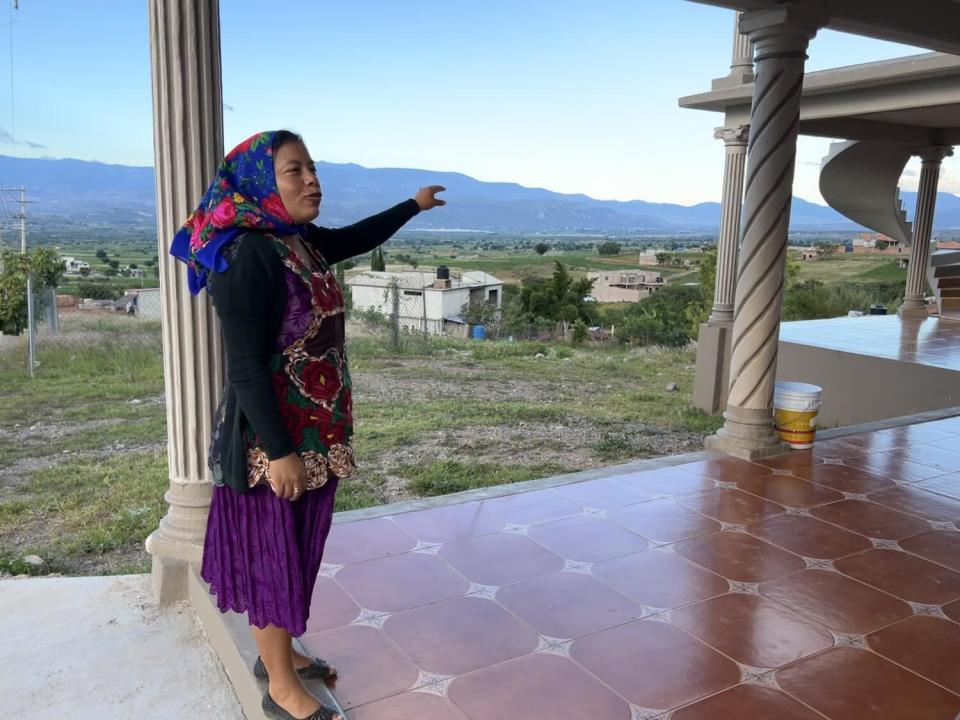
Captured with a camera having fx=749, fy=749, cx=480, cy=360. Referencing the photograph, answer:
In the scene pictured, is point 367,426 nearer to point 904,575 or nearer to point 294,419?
point 904,575

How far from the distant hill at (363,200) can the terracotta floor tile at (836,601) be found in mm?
1874

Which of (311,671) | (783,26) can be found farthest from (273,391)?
(783,26)

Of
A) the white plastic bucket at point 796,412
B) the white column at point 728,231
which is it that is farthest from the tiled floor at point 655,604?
the white column at point 728,231

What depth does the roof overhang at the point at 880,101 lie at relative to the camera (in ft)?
24.0

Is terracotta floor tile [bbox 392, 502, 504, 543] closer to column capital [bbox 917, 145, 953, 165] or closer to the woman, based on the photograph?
the woman

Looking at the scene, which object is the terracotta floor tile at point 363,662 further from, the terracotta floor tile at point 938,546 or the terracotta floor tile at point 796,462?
the terracotta floor tile at point 796,462

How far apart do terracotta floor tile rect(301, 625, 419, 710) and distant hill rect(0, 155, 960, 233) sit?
1298mm

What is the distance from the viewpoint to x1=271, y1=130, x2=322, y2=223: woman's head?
157 centimetres

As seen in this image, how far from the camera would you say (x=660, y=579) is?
2.80 meters

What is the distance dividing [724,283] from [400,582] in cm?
833

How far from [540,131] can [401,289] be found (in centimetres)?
6572

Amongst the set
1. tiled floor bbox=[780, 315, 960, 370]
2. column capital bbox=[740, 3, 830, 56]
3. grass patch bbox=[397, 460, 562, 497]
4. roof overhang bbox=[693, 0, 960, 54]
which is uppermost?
roof overhang bbox=[693, 0, 960, 54]

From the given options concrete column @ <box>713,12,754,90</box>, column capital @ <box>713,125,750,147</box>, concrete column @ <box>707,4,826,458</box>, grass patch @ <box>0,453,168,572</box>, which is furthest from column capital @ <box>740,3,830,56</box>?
column capital @ <box>713,125,750,147</box>

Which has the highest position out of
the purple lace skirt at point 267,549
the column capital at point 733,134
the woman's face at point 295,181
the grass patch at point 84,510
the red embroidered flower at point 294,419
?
the column capital at point 733,134
